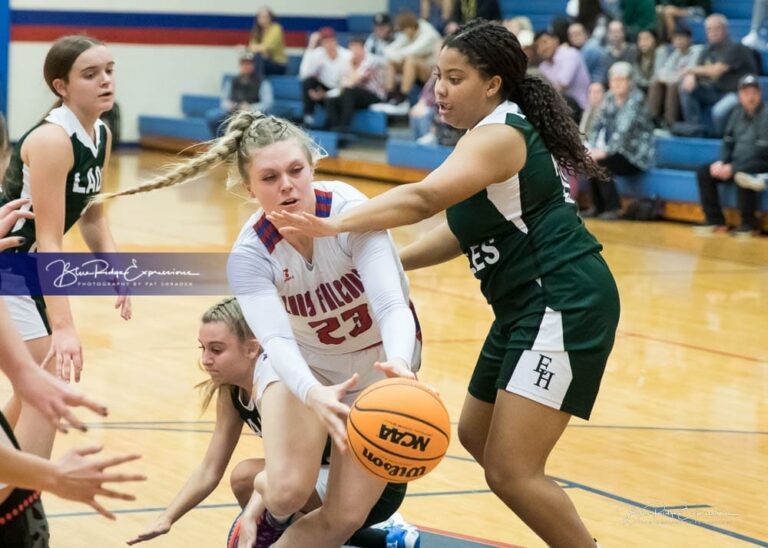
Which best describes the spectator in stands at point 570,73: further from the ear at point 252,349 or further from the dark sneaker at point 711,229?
the ear at point 252,349

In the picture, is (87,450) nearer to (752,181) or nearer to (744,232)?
(752,181)

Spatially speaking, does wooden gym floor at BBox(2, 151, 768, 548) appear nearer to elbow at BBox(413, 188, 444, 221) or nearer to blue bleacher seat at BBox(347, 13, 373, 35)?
elbow at BBox(413, 188, 444, 221)

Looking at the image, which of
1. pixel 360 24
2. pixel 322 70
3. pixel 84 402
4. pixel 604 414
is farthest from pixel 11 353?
pixel 360 24

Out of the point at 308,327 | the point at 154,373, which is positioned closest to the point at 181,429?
the point at 154,373

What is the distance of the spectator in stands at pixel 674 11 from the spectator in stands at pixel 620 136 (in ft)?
6.14

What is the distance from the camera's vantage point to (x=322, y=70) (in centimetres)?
1836

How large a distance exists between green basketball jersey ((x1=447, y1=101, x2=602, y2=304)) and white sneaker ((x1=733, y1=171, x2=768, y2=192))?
840 cm

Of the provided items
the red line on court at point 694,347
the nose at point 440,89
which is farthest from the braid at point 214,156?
the red line on court at point 694,347

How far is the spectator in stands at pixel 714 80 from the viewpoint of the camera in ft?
43.5

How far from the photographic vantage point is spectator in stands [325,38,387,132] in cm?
1756

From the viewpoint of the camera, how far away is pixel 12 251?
4.61 m

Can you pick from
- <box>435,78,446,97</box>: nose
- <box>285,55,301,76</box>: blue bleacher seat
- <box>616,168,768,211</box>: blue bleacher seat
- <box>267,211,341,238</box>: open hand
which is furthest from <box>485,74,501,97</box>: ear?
<box>285,55,301,76</box>: blue bleacher seat

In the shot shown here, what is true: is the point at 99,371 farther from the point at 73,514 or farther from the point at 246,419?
the point at 246,419

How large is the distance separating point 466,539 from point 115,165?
14.3 metres
